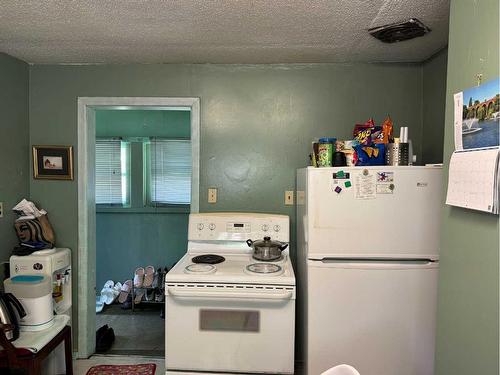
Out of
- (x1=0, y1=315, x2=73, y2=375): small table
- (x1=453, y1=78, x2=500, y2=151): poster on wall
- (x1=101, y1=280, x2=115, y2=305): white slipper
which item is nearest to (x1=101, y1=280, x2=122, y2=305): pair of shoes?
(x1=101, y1=280, x2=115, y2=305): white slipper

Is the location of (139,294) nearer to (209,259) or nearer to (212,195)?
(212,195)

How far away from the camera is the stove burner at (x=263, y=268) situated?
1909 mm

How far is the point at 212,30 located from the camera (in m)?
1.91

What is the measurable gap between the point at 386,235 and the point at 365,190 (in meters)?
0.26

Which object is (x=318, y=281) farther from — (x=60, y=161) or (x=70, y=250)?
(x=60, y=161)

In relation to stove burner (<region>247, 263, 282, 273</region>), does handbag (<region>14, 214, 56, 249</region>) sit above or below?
above

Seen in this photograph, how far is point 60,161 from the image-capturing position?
2547mm

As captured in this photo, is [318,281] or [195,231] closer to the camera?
[318,281]

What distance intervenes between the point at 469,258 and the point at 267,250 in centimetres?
120

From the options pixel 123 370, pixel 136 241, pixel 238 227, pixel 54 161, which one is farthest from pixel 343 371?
pixel 136 241

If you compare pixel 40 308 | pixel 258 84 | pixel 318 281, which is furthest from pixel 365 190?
pixel 40 308

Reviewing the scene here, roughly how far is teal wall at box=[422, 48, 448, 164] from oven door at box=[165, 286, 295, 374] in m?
1.42

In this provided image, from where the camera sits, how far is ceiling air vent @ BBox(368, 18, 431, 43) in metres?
1.83

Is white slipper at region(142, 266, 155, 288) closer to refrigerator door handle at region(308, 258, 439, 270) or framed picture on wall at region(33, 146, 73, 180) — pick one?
framed picture on wall at region(33, 146, 73, 180)
